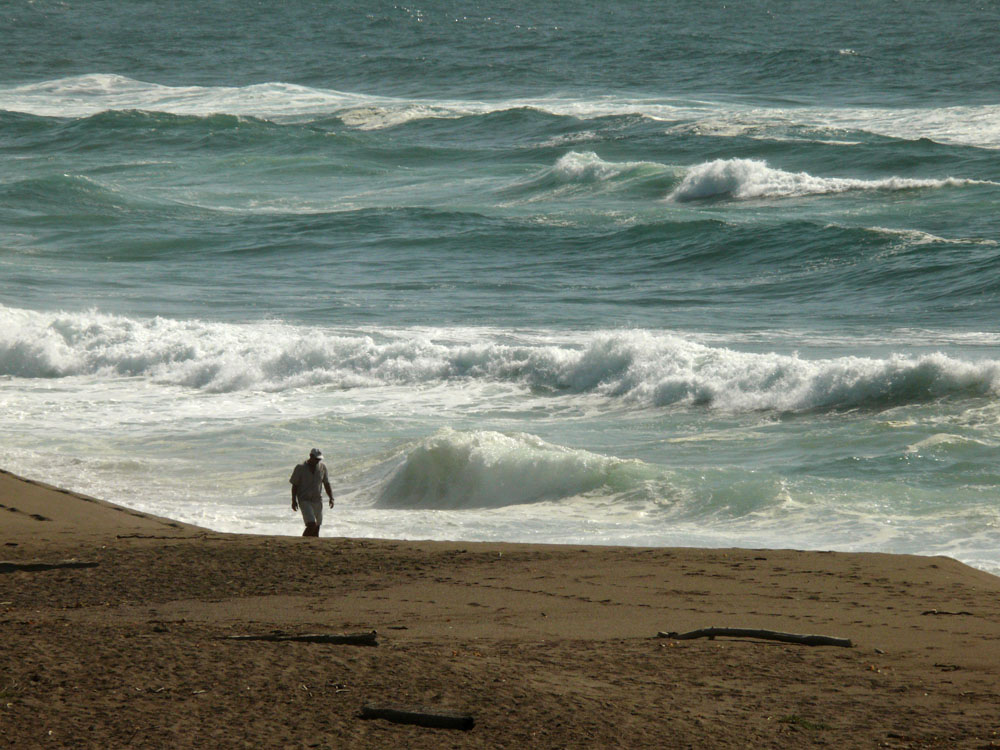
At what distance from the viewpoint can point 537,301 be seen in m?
21.4

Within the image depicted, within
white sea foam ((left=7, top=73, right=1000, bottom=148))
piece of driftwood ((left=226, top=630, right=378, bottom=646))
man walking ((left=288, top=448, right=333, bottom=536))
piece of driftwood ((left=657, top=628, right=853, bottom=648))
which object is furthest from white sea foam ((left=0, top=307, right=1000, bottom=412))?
white sea foam ((left=7, top=73, right=1000, bottom=148))

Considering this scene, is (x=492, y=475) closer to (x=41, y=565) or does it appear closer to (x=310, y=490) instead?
(x=310, y=490)

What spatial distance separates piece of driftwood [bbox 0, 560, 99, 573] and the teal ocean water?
294cm

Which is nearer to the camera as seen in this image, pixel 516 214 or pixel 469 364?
pixel 469 364

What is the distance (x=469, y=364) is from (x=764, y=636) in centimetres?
1113

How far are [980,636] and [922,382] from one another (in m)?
8.64

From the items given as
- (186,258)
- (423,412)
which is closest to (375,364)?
(423,412)

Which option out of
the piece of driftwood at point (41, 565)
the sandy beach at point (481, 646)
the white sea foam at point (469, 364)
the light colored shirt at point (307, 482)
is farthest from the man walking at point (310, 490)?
the white sea foam at point (469, 364)

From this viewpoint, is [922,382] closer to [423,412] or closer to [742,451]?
[742,451]

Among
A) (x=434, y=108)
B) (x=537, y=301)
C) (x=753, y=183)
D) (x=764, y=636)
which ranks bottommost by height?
(x=764, y=636)

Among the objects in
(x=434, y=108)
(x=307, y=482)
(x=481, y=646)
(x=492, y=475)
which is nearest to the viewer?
(x=481, y=646)

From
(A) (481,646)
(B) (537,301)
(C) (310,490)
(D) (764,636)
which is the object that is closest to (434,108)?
(B) (537,301)

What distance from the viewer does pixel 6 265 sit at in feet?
82.6

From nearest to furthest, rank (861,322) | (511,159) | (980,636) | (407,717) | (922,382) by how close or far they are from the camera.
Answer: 1. (407,717)
2. (980,636)
3. (922,382)
4. (861,322)
5. (511,159)
